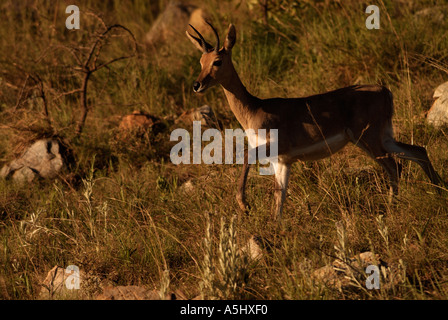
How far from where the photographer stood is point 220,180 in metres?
5.53

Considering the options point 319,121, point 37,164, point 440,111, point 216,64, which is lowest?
point 37,164

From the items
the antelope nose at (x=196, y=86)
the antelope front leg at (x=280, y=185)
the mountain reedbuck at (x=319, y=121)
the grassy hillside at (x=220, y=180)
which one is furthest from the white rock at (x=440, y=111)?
the antelope nose at (x=196, y=86)

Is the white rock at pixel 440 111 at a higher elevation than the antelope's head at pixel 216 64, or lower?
lower

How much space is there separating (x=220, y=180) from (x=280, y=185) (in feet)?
2.54

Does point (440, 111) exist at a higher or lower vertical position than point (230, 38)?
lower

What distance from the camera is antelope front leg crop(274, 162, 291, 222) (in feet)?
16.1

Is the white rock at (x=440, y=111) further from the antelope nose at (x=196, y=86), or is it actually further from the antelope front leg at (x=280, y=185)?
the antelope nose at (x=196, y=86)

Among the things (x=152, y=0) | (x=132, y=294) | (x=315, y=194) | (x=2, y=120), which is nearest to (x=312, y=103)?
(x=315, y=194)

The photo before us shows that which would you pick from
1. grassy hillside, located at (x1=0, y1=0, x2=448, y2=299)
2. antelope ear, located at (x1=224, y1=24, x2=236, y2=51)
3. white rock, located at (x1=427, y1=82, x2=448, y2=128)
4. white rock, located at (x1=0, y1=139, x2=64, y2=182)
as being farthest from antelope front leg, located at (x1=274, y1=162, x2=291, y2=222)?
white rock, located at (x1=0, y1=139, x2=64, y2=182)

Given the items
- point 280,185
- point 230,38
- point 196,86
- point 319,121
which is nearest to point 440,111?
point 319,121

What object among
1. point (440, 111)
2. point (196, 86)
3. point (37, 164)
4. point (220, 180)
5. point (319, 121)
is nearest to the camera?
point (196, 86)

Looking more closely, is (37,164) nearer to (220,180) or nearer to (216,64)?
(220,180)

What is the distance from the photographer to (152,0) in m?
12.5

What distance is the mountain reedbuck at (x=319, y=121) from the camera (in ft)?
15.9
